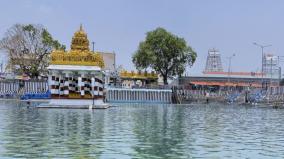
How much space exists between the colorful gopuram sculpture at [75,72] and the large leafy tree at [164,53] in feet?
143

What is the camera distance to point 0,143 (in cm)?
1800

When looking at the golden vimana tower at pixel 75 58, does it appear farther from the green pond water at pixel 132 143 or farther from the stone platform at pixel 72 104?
the green pond water at pixel 132 143

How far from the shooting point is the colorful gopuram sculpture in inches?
1919

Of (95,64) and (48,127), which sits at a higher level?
(95,64)

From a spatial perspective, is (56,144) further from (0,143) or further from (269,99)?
(269,99)

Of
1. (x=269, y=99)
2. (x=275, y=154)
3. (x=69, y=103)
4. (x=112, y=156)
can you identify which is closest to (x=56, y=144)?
(x=112, y=156)

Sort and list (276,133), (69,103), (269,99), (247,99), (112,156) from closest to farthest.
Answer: (112,156) → (276,133) → (69,103) → (269,99) → (247,99)

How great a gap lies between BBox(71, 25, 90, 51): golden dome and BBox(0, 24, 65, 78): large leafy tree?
97.1ft

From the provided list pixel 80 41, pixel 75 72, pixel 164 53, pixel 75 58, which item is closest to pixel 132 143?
pixel 75 58

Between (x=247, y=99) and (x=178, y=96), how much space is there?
1020 centimetres

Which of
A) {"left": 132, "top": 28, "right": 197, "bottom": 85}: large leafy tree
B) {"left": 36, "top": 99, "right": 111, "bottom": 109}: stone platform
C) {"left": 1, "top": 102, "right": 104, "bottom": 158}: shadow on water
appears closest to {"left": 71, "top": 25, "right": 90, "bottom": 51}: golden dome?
{"left": 36, "top": 99, "right": 111, "bottom": 109}: stone platform

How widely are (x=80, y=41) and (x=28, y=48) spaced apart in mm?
30817

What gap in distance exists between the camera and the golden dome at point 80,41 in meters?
50.2

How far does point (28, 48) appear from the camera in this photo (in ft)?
261
